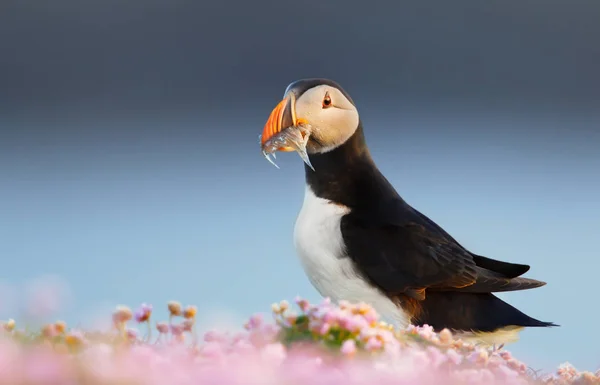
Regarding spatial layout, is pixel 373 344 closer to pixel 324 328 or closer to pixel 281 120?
pixel 324 328

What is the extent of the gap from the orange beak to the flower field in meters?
0.99

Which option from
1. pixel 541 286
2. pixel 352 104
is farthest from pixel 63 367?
pixel 541 286

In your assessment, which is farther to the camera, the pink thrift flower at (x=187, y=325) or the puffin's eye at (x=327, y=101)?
the puffin's eye at (x=327, y=101)

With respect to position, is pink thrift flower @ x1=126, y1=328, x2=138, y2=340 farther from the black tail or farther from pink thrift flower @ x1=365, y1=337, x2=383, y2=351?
the black tail

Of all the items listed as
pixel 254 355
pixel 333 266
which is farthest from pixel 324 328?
pixel 333 266

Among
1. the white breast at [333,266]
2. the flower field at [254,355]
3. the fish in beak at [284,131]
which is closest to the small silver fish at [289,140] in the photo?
the fish in beak at [284,131]

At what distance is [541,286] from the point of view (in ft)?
9.39

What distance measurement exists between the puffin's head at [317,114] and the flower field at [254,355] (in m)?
1.01

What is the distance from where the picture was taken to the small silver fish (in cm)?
267

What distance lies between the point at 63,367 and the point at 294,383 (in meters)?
0.35

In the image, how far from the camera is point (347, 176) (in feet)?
9.23

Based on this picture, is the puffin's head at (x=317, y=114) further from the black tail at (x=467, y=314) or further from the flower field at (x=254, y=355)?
the flower field at (x=254, y=355)

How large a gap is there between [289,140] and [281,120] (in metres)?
0.08

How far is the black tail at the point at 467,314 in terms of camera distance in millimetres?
2652
